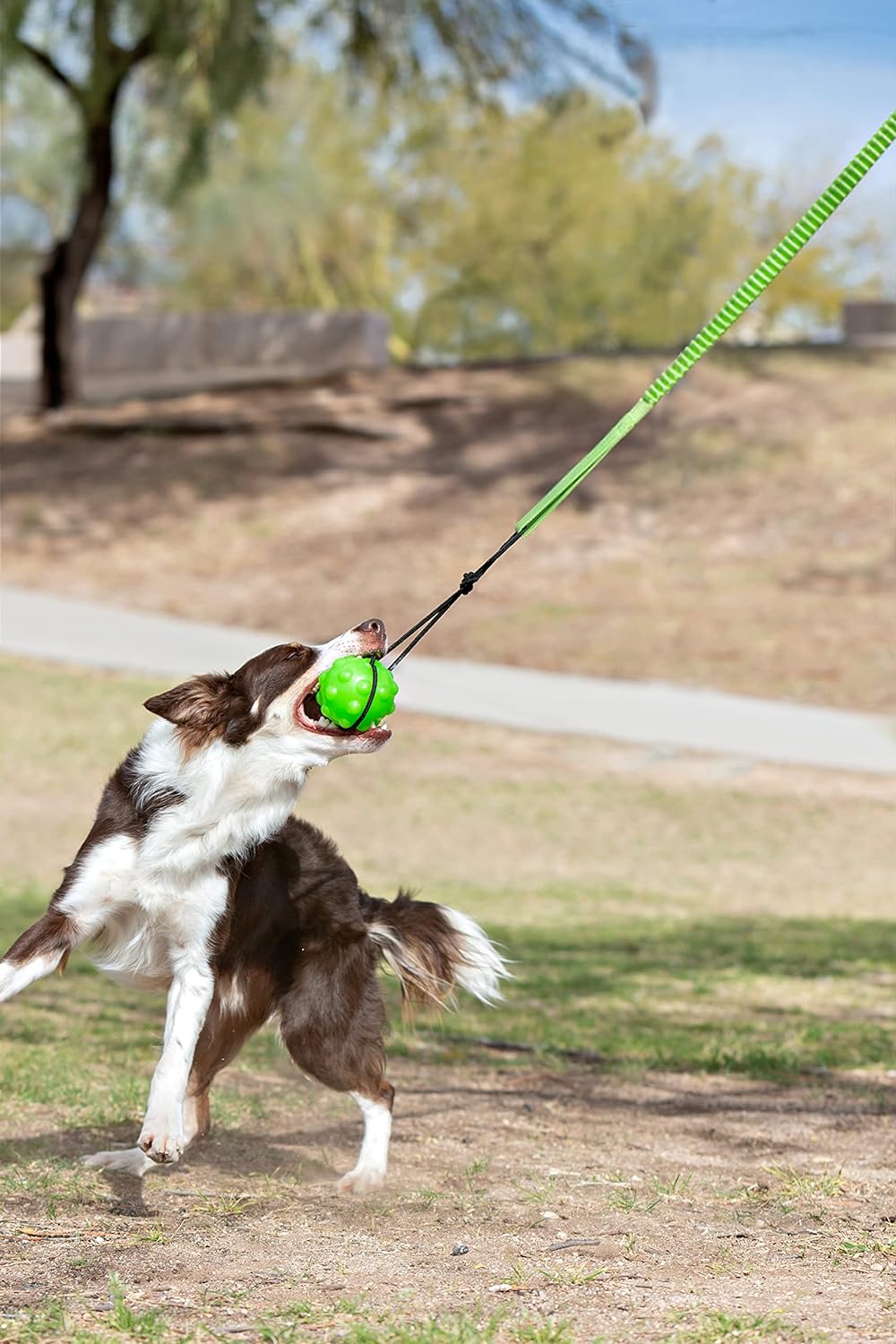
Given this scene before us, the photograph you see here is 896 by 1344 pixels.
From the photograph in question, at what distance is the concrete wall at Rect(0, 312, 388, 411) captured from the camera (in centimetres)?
3177

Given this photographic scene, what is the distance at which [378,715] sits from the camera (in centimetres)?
431

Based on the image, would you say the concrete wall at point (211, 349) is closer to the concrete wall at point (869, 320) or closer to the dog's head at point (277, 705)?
the concrete wall at point (869, 320)

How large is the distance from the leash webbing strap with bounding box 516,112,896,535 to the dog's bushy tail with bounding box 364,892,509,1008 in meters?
1.22

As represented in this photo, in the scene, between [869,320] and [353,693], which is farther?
[869,320]

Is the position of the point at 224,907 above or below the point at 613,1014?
above

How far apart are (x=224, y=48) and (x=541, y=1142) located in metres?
20.0

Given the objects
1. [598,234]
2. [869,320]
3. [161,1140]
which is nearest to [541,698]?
[161,1140]

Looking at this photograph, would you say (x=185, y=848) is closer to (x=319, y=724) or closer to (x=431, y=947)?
(x=319, y=724)

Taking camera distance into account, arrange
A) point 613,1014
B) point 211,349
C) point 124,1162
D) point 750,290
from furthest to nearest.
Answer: point 211,349 → point 613,1014 → point 750,290 → point 124,1162

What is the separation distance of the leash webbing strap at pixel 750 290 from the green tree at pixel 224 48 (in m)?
18.7

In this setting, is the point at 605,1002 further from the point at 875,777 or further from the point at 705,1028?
the point at 875,777

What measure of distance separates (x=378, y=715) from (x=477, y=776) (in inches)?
387

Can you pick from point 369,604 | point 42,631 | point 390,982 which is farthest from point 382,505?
point 390,982

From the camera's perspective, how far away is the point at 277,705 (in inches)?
173
